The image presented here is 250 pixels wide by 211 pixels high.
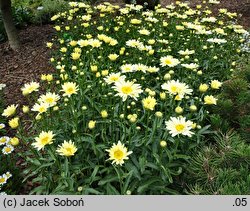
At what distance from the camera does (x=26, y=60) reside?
506cm

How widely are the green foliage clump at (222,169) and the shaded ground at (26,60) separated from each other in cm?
265

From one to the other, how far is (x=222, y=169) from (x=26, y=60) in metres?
3.75

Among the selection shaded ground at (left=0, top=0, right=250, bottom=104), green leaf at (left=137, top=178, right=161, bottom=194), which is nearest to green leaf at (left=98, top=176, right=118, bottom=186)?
green leaf at (left=137, top=178, right=161, bottom=194)

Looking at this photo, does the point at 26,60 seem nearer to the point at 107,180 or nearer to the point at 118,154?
the point at 107,180

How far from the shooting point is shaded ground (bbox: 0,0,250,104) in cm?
450

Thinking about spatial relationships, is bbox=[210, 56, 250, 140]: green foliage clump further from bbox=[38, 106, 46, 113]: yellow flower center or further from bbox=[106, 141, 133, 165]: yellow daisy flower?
bbox=[38, 106, 46, 113]: yellow flower center

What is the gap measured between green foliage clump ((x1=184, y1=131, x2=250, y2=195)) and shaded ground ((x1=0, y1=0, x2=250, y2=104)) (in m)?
2.65

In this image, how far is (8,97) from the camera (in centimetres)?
427

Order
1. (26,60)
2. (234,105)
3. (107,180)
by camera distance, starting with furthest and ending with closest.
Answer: (26,60)
(234,105)
(107,180)

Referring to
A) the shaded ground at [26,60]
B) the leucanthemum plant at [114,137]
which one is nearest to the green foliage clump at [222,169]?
the leucanthemum plant at [114,137]

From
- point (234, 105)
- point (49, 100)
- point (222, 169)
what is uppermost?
point (49, 100)

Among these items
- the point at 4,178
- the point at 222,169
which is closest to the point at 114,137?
the point at 222,169

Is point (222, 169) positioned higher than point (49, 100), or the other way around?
point (49, 100)

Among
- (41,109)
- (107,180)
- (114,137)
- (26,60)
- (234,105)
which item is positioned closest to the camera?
(107,180)
